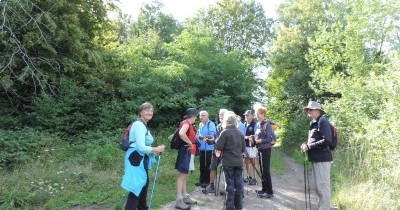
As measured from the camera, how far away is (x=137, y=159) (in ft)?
18.4

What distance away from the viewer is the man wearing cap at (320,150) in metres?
6.70

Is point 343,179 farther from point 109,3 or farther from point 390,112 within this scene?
point 109,3

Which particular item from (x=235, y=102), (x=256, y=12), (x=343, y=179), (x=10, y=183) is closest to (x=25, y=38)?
(x=10, y=183)

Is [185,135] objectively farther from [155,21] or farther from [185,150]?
[155,21]

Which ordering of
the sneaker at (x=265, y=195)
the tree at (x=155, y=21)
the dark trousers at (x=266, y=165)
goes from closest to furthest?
the dark trousers at (x=266, y=165) → the sneaker at (x=265, y=195) → the tree at (x=155, y=21)

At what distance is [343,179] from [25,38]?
10.5 metres

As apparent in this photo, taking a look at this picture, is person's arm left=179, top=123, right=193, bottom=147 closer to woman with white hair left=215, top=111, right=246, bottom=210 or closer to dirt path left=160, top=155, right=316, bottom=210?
woman with white hair left=215, top=111, right=246, bottom=210

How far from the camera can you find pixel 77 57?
1469cm

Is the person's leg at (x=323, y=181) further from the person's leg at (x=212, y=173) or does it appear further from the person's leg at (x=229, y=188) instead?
the person's leg at (x=212, y=173)

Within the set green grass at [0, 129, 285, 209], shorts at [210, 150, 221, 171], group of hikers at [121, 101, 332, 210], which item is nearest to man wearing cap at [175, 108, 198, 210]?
group of hikers at [121, 101, 332, 210]

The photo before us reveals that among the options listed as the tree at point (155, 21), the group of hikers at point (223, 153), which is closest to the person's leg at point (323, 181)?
the group of hikers at point (223, 153)

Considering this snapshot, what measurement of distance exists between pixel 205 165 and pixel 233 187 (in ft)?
6.78

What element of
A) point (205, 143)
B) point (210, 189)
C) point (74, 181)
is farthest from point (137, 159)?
point (74, 181)

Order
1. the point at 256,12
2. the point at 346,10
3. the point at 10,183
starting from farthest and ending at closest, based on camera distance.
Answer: the point at 256,12
the point at 346,10
the point at 10,183
